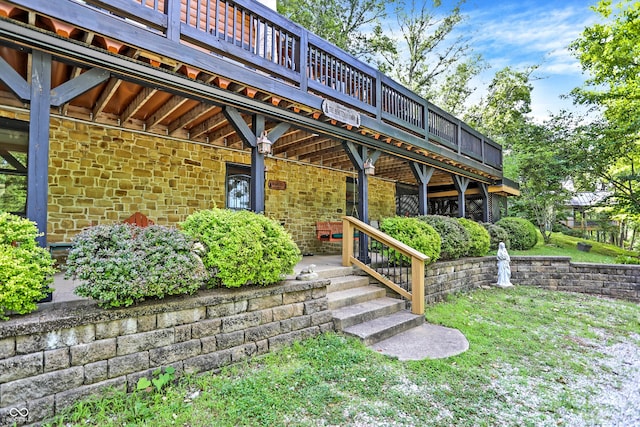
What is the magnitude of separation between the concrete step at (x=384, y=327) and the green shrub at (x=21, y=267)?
10.1 feet

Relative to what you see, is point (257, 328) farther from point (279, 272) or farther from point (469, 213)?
point (469, 213)

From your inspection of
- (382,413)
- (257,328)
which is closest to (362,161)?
(257,328)

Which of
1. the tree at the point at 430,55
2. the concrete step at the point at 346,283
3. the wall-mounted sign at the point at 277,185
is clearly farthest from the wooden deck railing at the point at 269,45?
the tree at the point at 430,55

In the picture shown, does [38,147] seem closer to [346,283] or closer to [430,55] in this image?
[346,283]

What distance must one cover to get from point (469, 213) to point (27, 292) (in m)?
13.8

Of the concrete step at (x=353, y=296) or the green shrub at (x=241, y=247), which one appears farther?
the concrete step at (x=353, y=296)

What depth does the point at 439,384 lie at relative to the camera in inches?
118

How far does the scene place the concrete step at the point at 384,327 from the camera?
153 inches

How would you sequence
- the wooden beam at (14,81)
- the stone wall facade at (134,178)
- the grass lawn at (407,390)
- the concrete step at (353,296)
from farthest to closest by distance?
the stone wall facade at (134,178), the concrete step at (353,296), the wooden beam at (14,81), the grass lawn at (407,390)

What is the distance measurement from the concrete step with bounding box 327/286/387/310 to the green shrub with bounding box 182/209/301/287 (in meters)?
1.05

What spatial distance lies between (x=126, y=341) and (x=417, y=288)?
153 inches

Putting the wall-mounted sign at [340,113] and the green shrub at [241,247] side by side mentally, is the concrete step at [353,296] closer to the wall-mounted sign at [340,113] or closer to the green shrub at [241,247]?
the green shrub at [241,247]

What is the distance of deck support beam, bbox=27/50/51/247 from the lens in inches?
108

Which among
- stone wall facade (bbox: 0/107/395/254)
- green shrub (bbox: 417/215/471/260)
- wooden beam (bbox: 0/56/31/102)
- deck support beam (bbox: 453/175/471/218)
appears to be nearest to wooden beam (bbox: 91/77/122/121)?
stone wall facade (bbox: 0/107/395/254)
